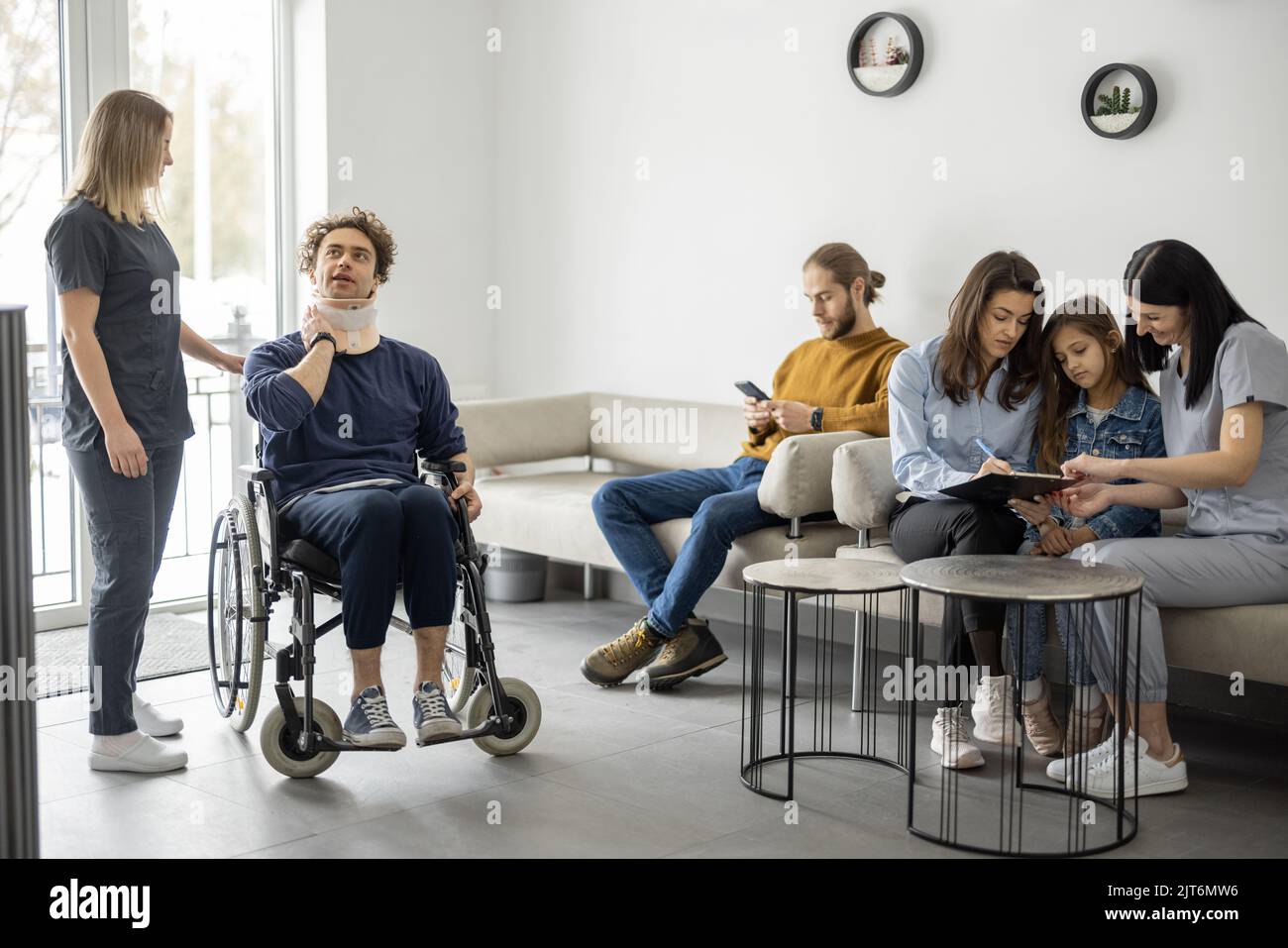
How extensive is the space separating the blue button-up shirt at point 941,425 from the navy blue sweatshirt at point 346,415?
1.04 metres

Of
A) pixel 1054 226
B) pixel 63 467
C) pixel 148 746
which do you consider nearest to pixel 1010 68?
pixel 1054 226

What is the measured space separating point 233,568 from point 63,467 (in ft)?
5.31

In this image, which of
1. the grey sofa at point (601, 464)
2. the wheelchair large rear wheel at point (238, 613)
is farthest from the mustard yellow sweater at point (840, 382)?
the wheelchair large rear wheel at point (238, 613)

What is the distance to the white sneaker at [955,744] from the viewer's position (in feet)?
10.0

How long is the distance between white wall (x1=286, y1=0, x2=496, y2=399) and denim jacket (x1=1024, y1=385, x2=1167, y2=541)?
2.59 meters

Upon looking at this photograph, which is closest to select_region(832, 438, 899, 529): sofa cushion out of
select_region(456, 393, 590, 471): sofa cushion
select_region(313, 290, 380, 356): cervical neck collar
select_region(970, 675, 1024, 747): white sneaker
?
select_region(970, 675, 1024, 747): white sneaker

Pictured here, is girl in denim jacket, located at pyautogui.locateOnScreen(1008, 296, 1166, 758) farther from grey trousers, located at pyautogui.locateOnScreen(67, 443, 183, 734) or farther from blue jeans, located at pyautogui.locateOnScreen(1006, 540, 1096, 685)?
grey trousers, located at pyautogui.locateOnScreen(67, 443, 183, 734)

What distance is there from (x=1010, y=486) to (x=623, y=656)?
1.20 meters

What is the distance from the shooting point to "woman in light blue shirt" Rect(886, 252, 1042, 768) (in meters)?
3.18

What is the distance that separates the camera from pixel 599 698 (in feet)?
11.9

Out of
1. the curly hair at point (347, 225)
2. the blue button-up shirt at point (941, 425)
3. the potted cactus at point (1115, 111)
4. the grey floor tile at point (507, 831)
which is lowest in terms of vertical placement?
the grey floor tile at point (507, 831)

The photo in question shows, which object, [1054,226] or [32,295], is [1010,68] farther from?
[32,295]

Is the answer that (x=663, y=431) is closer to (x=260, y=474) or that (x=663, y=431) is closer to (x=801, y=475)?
(x=801, y=475)

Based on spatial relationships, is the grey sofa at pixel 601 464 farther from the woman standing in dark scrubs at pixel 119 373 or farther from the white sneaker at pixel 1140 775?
the woman standing in dark scrubs at pixel 119 373
